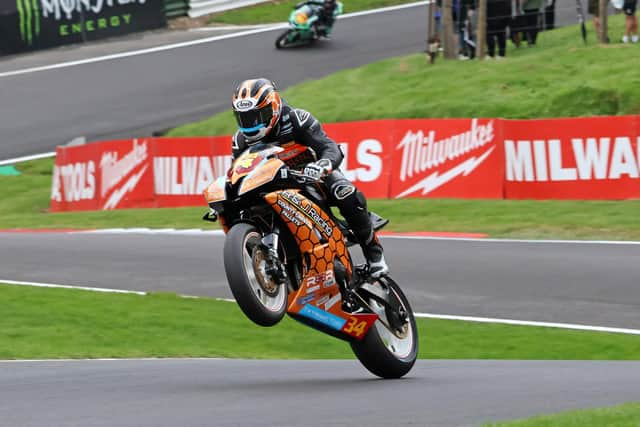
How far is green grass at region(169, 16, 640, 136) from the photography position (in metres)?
22.0

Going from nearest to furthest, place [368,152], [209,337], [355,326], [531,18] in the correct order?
[355,326] → [209,337] → [368,152] → [531,18]

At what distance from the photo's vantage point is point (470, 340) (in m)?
11.4

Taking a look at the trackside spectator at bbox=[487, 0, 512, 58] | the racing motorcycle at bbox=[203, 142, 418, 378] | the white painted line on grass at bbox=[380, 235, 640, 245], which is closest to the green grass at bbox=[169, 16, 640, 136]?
the trackside spectator at bbox=[487, 0, 512, 58]

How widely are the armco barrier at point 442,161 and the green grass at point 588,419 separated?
1205cm

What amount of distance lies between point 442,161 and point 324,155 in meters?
11.6

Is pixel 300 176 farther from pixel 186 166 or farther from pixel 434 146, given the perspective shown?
pixel 186 166

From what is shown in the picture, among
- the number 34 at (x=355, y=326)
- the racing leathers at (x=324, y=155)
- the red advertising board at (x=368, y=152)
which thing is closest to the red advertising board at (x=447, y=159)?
the red advertising board at (x=368, y=152)

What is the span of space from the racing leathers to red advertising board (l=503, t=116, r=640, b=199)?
33.1 ft

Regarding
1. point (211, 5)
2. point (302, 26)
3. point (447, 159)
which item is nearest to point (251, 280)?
point (447, 159)

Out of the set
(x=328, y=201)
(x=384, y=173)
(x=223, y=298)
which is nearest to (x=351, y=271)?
(x=328, y=201)

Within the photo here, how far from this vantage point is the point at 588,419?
229 inches

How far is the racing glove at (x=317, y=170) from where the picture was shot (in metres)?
7.67

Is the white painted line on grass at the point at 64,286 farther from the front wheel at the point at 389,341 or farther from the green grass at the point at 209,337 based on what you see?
the front wheel at the point at 389,341

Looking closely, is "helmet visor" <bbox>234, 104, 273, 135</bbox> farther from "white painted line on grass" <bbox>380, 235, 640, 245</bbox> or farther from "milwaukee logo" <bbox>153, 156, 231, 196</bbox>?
"milwaukee logo" <bbox>153, 156, 231, 196</bbox>
